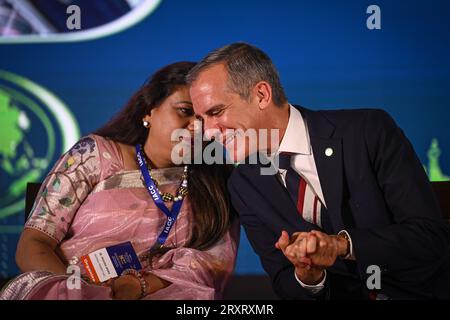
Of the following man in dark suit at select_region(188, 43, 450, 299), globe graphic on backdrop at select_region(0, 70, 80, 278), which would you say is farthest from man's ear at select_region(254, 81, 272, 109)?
globe graphic on backdrop at select_region(0, 70, 80, 278)

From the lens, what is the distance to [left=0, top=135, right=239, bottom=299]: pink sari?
1.96 meters

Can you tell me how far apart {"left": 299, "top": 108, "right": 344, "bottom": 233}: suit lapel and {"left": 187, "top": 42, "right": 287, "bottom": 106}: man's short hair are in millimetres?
208

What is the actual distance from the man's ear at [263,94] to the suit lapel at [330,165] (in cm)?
19

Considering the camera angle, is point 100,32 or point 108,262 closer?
point 108,262

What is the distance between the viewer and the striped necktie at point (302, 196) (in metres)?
1.86

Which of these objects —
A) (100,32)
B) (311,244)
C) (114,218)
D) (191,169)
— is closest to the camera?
(311,244)

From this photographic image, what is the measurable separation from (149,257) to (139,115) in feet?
2.08

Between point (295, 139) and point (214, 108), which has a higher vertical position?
point (214, 108)

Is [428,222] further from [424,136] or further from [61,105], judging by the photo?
[61,105]

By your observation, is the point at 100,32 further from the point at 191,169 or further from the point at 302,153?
the point at 302,153

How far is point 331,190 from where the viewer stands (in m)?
1.77

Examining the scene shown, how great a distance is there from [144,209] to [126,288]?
14.0 inches

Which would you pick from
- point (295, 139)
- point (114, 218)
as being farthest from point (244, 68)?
point (114, 218)

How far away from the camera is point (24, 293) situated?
1.62 m
